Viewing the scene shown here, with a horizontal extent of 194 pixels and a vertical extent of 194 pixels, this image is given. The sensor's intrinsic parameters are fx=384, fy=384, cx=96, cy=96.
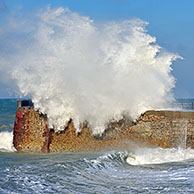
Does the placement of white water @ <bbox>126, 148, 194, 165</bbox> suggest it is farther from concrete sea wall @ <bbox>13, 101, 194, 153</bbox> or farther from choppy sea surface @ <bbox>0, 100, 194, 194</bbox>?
concrete sea wall @ <bbox>13, 101, 194, 153</bbox>

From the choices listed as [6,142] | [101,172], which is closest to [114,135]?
[101,172]

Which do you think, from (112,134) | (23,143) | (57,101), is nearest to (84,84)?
(57,101)

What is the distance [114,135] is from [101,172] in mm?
2744

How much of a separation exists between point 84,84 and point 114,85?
3.21 feet

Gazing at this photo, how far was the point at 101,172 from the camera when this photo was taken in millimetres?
8195

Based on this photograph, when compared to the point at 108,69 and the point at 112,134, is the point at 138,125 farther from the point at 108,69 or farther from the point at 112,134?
the point at 108,69

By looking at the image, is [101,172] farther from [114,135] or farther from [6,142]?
[6,142]

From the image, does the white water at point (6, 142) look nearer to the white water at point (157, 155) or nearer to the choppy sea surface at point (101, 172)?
the choppy sea surface at point (101, 172)

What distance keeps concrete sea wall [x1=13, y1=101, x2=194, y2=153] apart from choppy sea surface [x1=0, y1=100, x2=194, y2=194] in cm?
32

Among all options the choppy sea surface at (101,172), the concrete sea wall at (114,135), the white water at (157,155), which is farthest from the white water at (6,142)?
the white water at (157,155)

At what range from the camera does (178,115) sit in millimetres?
10805

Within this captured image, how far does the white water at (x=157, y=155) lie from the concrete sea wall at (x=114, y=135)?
229 mm

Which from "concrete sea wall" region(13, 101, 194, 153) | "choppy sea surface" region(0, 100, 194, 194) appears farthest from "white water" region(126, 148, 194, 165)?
"concrete sea wall" region(13, 101, 194, 153)

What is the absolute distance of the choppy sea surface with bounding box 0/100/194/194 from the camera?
682cm
